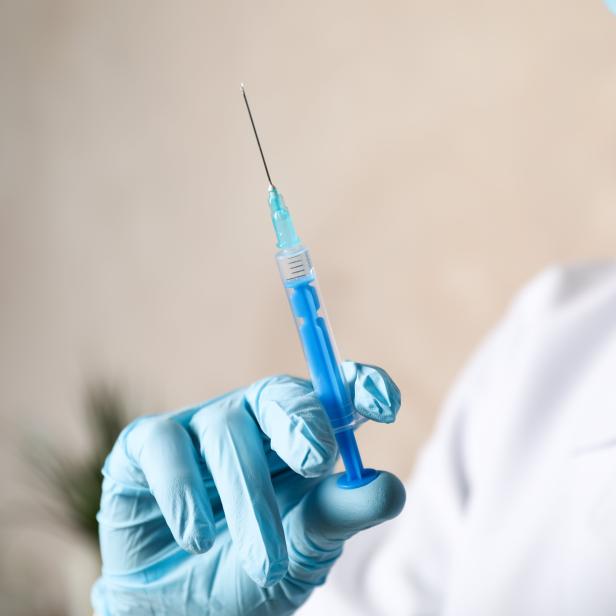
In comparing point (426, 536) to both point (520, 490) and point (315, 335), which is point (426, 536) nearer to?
point (520, 490)

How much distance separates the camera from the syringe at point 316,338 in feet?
2.00

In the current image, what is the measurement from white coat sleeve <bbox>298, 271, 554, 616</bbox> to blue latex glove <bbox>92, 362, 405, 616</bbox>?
0.35 meters

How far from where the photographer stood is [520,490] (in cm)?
105

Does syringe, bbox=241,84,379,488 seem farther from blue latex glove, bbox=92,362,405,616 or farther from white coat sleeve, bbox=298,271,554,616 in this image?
white coat sleeve, bbox=298,271,554,616

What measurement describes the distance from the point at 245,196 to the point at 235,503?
125 cm

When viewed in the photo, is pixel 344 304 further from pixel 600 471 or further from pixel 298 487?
pixel 298 487

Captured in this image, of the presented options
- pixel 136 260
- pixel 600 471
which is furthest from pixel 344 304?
pixel 600 471

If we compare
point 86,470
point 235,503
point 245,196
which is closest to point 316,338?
point 235,503

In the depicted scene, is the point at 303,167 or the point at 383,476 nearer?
the point at 383,476

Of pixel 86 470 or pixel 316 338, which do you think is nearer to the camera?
pixel 316 338

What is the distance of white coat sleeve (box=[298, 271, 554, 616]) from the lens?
1.04m

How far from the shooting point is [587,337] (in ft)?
3.75

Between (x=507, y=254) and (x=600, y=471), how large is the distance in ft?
2.53

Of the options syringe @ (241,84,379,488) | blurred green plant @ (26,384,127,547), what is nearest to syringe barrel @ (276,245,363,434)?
syringe @ (241,84,379,488)
